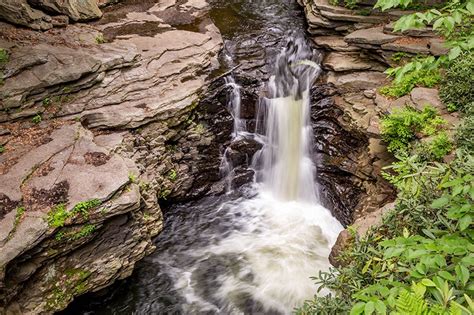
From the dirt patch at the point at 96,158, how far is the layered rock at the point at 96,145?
0.06 ft

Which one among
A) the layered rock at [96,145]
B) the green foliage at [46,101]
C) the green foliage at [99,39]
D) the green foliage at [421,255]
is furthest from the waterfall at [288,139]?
the green foliage at [46,101]

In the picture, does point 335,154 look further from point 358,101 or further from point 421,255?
point 421,255

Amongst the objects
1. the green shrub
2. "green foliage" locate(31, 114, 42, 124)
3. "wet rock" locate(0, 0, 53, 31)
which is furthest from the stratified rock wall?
"wet rock" locate(0, 0, 53, 31)

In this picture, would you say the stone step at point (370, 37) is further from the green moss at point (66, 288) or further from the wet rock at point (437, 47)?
the green moss at point (66, 288)

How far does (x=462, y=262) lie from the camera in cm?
253

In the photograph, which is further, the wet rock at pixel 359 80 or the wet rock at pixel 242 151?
the wet rock at pixel 242 151

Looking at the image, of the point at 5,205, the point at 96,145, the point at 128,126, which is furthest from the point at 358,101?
the point at 5,205

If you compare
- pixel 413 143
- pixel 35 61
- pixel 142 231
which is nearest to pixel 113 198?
pixel 142 231

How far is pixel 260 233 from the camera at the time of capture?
28.7ft

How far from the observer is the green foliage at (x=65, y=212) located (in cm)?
587

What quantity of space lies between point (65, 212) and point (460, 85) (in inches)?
313

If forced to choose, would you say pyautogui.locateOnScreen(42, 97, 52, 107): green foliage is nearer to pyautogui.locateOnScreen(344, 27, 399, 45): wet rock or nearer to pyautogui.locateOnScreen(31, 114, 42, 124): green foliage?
pyautogui.locateOnScreen(31, 114, 42, 124): green foliage

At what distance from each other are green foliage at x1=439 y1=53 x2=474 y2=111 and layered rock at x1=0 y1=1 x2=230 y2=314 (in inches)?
203

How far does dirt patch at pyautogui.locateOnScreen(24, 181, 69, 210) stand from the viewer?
605 cm
